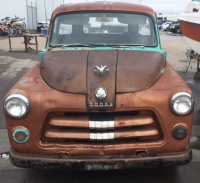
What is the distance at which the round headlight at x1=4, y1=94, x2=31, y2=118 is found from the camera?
248 centimetres

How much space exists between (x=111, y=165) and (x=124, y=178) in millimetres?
660

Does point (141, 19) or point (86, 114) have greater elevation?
point (141, 19)

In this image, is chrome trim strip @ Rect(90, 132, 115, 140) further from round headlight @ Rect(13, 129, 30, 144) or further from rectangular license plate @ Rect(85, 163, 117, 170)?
round headlight @ Rect(13, 129, 30, 144)

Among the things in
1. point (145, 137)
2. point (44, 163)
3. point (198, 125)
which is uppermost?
point (145, 137)

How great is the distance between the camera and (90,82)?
2613 millimetres

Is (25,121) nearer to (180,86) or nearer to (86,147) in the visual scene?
(86,147)

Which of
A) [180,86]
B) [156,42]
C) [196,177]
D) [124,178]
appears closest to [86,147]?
[124,178]

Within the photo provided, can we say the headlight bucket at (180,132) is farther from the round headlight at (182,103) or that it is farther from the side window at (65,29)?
the side window at (65,29)

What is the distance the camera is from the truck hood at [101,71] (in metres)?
2.58

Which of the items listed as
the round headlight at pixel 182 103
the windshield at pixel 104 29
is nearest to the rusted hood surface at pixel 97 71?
the round headlight at pixel 182 103

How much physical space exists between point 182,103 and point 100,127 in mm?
848

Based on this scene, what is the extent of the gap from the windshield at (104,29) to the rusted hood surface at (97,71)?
51 centimetres

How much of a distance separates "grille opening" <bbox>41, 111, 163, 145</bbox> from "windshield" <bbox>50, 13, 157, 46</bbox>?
145 centimetres

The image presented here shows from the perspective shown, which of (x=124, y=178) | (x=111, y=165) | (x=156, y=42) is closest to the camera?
(x=111, y=165)
